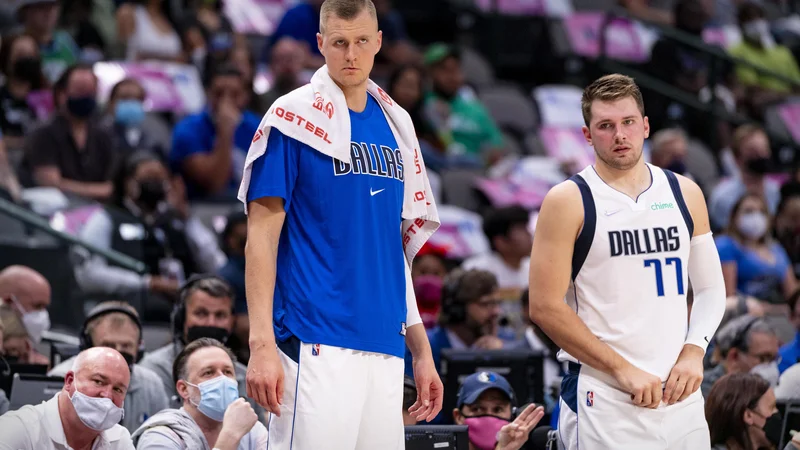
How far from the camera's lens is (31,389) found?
6.52 meters

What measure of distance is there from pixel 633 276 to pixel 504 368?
2.91 meters

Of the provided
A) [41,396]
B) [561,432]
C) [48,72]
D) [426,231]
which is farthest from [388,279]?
[48,72]

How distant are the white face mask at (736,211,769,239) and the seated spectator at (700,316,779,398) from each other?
3.02 metres

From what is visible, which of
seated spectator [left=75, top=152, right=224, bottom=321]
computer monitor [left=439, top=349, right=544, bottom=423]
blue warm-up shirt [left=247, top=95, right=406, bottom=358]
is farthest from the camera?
seated spectator [left=75, top=152, right=224, bottom=321]

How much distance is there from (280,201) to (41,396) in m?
2.72

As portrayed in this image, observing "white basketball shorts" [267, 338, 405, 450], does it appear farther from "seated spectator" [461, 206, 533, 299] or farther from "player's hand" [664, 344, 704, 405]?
"seated spectator" [461, 206, 533, 299]

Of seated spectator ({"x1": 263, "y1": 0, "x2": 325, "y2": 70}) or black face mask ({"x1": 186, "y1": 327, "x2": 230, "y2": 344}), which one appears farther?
seated spectator ({"x1": 263, "y1": 0, "x2": 325, "y2": 70})

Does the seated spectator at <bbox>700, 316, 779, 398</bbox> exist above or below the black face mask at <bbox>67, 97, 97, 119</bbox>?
below

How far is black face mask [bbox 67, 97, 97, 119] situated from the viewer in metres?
10.6

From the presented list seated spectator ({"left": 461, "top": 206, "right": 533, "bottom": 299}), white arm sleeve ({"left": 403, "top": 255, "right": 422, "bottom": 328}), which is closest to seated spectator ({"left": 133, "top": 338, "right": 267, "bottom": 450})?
white arm sleeve ({"left": 403, "top": 255, "right": 422, "bottom": 328})

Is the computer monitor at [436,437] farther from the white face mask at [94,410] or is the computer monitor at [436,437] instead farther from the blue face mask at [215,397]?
the white face mask at [94,410]

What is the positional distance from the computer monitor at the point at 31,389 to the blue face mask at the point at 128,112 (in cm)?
504

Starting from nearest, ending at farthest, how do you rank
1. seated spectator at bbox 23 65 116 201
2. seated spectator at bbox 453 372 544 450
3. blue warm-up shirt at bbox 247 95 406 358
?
1. blue warm-up shirt at bbox 247 95 406 358
2. seated spectator at bbox 453 372 544 450
3. seated spectator at bbox 23 65 116 201

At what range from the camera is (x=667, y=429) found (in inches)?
183
